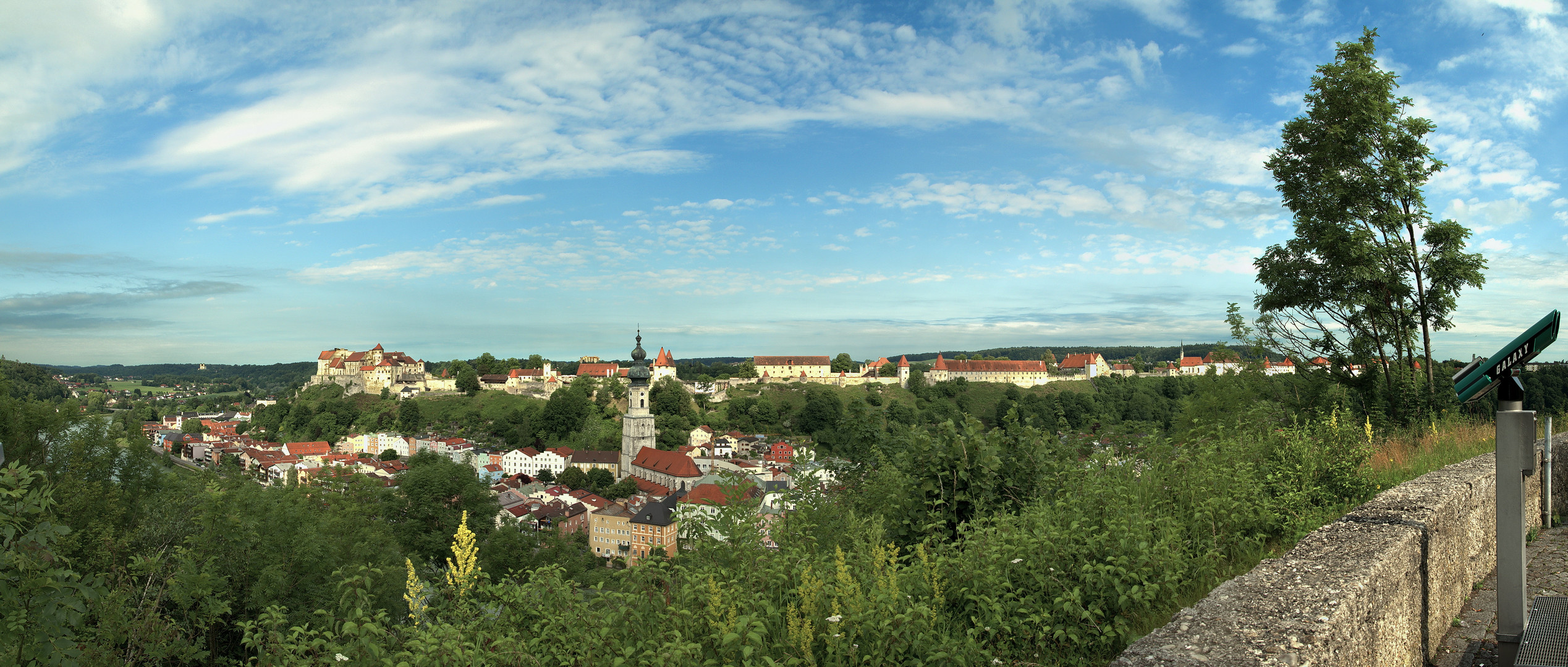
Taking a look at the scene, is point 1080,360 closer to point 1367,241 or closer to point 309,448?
point 309,448

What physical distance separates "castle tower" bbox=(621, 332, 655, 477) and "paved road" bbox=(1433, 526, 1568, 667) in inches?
2724

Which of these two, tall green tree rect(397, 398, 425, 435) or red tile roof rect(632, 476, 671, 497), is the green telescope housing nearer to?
red tile roof rect(632, 476, 671, 497)

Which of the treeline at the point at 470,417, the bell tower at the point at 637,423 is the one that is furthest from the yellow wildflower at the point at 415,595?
the treeline at the point at 470,417

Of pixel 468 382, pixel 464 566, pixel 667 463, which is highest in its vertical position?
pixel 464 566

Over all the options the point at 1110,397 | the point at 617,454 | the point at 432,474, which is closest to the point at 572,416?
Result: the point at 617,454

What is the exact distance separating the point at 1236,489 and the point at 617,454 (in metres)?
74.1

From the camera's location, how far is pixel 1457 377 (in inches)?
140

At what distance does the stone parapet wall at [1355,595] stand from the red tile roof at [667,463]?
5756 centimetres

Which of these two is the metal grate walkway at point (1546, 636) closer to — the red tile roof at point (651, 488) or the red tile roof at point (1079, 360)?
the red tile roof at point (651, 488)

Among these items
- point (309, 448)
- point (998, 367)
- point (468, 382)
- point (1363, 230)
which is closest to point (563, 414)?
point (468, 382)

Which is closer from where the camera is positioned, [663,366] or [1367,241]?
[1367,241]

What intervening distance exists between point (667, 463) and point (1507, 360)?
64351 millimetres

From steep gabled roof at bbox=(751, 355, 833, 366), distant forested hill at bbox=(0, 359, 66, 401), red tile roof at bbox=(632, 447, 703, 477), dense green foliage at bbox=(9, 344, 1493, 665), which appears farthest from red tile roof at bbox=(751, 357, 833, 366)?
dense green foliage at bbox=(9, 344, 1493, 665)

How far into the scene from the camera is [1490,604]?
4.32 metres
